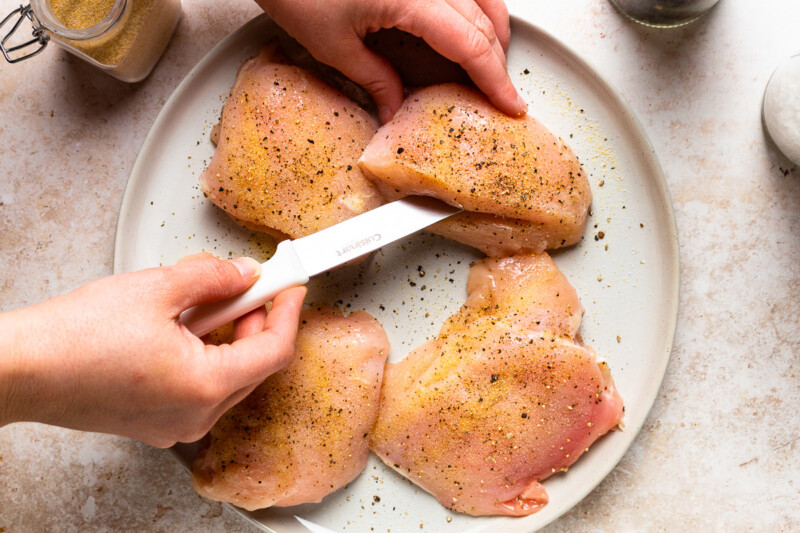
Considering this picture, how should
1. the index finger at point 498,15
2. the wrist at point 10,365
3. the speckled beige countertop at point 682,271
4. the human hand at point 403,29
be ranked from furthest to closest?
the speckled beige countertop at point 682,271 < the index finger at point 498,15 < the human hand at point 403,29 < the wrist at point 10,365

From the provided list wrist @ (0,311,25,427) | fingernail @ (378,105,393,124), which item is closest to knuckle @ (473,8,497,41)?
fingernail @ (378,105,393,124)

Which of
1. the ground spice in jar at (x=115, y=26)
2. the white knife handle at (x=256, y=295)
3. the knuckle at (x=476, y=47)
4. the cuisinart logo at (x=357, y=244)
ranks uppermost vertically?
the ground spice in jar at (x=115, y=26)

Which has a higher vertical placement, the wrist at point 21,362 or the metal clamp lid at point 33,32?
the metal clamp lid at point 33,32

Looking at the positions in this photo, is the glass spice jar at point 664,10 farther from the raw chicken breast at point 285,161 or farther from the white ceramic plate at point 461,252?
the raw chicken breast at point 285,161

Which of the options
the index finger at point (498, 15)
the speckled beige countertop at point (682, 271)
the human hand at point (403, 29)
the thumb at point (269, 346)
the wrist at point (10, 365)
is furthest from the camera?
the speckled beige countertop at point (682, 271)

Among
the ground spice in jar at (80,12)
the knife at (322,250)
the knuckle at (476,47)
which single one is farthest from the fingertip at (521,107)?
the ground spice in jar at (80,12)

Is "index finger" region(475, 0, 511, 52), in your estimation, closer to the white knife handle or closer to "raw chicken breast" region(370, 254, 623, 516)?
"raw chicken breast" region(370, 254, 623, 516)

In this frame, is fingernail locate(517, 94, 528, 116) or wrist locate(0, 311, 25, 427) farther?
fingernail locate(517, 94, 528, 116)
